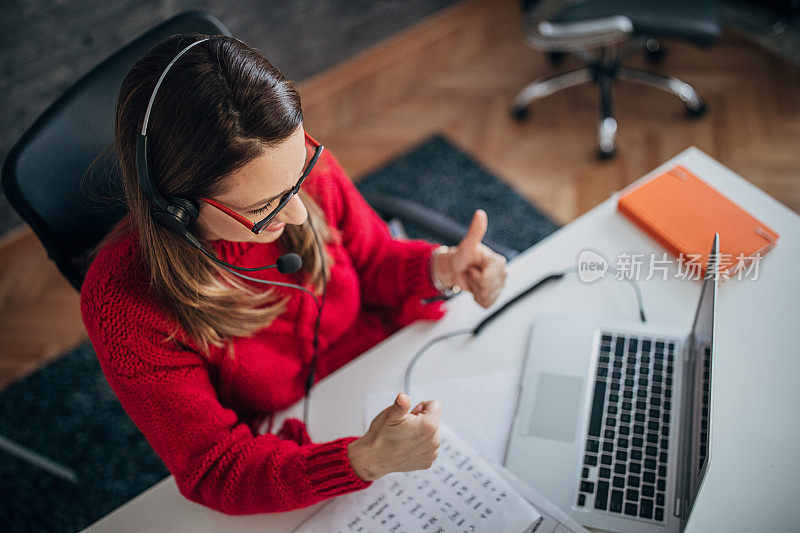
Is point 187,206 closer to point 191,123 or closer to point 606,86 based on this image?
point 191,123

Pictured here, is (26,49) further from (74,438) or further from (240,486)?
(240,486)

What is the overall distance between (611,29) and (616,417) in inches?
55.7

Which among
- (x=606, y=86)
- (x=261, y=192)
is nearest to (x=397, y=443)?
(x=261, y=192)

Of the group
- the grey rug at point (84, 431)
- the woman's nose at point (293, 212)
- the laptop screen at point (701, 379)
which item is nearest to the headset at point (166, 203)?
the woman's nose at point (293, 212)

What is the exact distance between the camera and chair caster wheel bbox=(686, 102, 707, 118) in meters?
2.26

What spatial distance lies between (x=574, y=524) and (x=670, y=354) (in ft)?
0.97

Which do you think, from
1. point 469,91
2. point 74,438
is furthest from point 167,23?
point 469,91

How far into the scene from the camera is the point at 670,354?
96cm

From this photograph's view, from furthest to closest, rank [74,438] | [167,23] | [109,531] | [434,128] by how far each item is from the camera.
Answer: [434,128]
[74,438]
[167,23]
[109,531]

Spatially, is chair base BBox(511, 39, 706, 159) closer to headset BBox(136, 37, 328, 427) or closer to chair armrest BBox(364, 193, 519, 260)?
chair armrest BBox(364, 193, 519, 260)

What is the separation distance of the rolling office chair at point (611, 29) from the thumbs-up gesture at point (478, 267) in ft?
3.95

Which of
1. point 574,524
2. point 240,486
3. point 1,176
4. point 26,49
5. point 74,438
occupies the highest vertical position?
point 1,176

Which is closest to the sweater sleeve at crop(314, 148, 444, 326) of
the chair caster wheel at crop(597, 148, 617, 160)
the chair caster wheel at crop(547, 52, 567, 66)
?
the chair caster wheel at crop(597, 148, 617, 160)

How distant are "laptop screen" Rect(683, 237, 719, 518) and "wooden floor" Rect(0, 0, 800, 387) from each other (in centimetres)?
124
